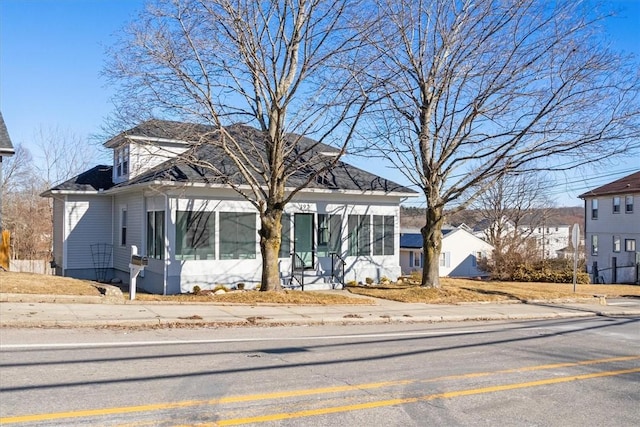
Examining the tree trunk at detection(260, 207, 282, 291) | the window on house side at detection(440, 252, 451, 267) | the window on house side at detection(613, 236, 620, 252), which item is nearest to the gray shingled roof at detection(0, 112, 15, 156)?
the tree trunk at detection(260, 207, 282, 291)

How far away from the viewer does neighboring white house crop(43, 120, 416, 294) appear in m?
19.2

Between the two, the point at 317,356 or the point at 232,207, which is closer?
the point at 317,356

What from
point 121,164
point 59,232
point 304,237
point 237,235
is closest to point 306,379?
point 237,235

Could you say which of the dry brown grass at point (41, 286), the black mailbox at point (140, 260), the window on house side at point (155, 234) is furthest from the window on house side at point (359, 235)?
the dry brown grass at point (41, 286)

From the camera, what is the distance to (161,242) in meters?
19.8

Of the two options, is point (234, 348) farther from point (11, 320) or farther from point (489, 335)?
point (489, 335)

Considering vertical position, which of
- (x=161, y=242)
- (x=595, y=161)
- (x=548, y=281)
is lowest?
(x=548, y=281)

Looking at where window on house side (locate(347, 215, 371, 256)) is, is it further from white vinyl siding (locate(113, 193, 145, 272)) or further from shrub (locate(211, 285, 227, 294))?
white vinyl siding (locate(113, 193, 145, 272))

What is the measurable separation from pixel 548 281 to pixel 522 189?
21.0m

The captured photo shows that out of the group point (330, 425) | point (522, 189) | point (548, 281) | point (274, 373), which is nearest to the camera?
point (330, 425)

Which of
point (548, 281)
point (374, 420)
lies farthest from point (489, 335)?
point (548, 281)

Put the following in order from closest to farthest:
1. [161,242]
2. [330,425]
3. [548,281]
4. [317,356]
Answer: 1. [330,425]
2. [317,356]
3. [161,242]
4. [548,281]

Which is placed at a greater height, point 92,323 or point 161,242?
point 161,242

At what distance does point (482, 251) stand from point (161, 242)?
38.7 metres
